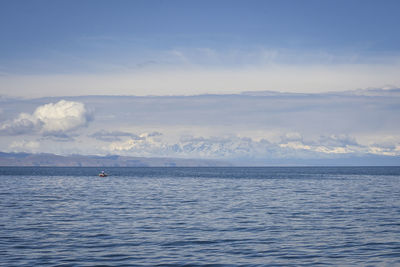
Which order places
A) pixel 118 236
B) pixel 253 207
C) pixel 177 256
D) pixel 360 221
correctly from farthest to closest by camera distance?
pixel 253 207
pixel 360 221
pixel 118 236
pixel 177 256

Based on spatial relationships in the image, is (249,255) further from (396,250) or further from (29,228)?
(29,228)

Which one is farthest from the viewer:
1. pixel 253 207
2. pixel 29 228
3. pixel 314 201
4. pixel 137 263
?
pixel 314 201

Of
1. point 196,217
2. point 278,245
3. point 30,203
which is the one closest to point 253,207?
point 196,217

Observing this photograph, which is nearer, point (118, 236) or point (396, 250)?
point (396, 250)

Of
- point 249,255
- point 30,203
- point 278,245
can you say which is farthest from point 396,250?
point 30,203

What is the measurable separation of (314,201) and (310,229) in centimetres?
2919

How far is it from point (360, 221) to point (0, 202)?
47554 millimetres

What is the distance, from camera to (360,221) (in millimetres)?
49188

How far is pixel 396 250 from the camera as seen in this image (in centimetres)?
3466

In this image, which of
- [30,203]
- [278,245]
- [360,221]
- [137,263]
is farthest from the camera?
[30,203]

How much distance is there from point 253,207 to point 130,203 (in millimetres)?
17475

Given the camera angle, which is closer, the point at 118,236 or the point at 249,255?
the point at 249,255

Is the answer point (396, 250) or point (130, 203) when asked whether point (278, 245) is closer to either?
point (396, 250)

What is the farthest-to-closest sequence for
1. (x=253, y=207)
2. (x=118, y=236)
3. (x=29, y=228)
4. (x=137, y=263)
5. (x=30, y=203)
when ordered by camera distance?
1. (x=30, y=203)
2. (x=253, y=207)
3. (x=29, y=228)
4. (x=118, y=236)
5. (x=137, y=263)
